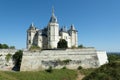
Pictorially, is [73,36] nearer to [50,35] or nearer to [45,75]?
[50,35]

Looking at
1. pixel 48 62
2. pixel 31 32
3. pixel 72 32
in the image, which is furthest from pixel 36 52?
pixel 72 32

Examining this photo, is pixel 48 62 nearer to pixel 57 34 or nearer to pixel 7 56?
pixel 7 56

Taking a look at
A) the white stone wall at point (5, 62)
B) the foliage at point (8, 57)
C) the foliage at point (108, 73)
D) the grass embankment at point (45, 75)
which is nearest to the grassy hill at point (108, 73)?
the foliage at point (108, 73)

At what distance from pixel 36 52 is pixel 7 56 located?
24.4ft

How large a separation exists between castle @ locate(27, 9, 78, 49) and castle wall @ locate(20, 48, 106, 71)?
11.6 metres

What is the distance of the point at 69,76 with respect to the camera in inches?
1570

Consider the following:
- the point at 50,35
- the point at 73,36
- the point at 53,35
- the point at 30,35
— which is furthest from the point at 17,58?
the point at 73,36

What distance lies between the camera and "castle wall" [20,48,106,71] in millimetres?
44969

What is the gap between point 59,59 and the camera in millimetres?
45969

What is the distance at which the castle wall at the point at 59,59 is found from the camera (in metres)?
45.0

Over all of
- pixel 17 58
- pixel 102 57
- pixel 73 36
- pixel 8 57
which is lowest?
pixel 17 58

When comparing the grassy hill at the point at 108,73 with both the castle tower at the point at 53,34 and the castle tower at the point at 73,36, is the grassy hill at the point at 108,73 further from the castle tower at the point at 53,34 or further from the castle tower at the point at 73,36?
the castle tower at the point at 73,36

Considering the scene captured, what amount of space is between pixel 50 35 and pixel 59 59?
13.7 metres

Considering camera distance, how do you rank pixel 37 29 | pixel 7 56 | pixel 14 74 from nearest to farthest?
pixel 14 74 < pixel 7 56 < pixel 37 29
